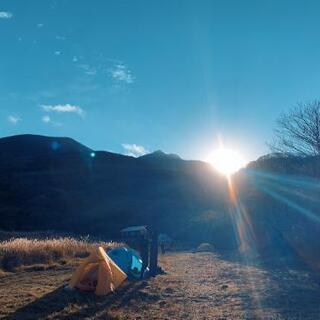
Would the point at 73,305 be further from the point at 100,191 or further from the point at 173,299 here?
the point at 100,191

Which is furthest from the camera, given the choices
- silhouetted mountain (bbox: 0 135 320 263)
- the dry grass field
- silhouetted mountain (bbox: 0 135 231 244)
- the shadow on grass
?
silhouetted mountain (bbox: 0 135 231 244)

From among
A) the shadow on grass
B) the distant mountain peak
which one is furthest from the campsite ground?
the distant mountain peak

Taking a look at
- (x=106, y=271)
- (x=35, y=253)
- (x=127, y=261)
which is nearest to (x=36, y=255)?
(x=35, y=253)

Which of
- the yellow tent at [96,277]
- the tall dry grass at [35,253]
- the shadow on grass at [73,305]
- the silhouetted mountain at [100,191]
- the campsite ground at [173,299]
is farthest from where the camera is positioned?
the silhouetted mountain at [100,191]

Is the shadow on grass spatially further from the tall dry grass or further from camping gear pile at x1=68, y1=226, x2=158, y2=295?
the tall dry grass

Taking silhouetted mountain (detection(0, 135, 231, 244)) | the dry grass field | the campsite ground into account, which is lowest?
the campsite ground

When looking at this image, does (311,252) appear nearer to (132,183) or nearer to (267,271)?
(267,271)

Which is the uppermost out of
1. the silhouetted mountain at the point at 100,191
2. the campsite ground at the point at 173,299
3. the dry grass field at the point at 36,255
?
the silhouetted mountain at the point at 100,191

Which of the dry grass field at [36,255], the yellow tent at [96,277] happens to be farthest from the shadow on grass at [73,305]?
the dry grass field at [36,255]

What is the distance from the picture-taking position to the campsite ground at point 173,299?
37.3 feet

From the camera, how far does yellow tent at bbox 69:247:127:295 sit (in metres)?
13.3

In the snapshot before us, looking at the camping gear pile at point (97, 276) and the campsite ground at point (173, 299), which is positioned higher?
the camping gear pile at point (97, 276)

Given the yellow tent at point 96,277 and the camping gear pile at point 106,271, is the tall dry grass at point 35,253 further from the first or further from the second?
the yellow tent at point 96,277

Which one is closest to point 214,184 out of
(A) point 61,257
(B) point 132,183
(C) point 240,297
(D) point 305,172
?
(B) point 132,183
